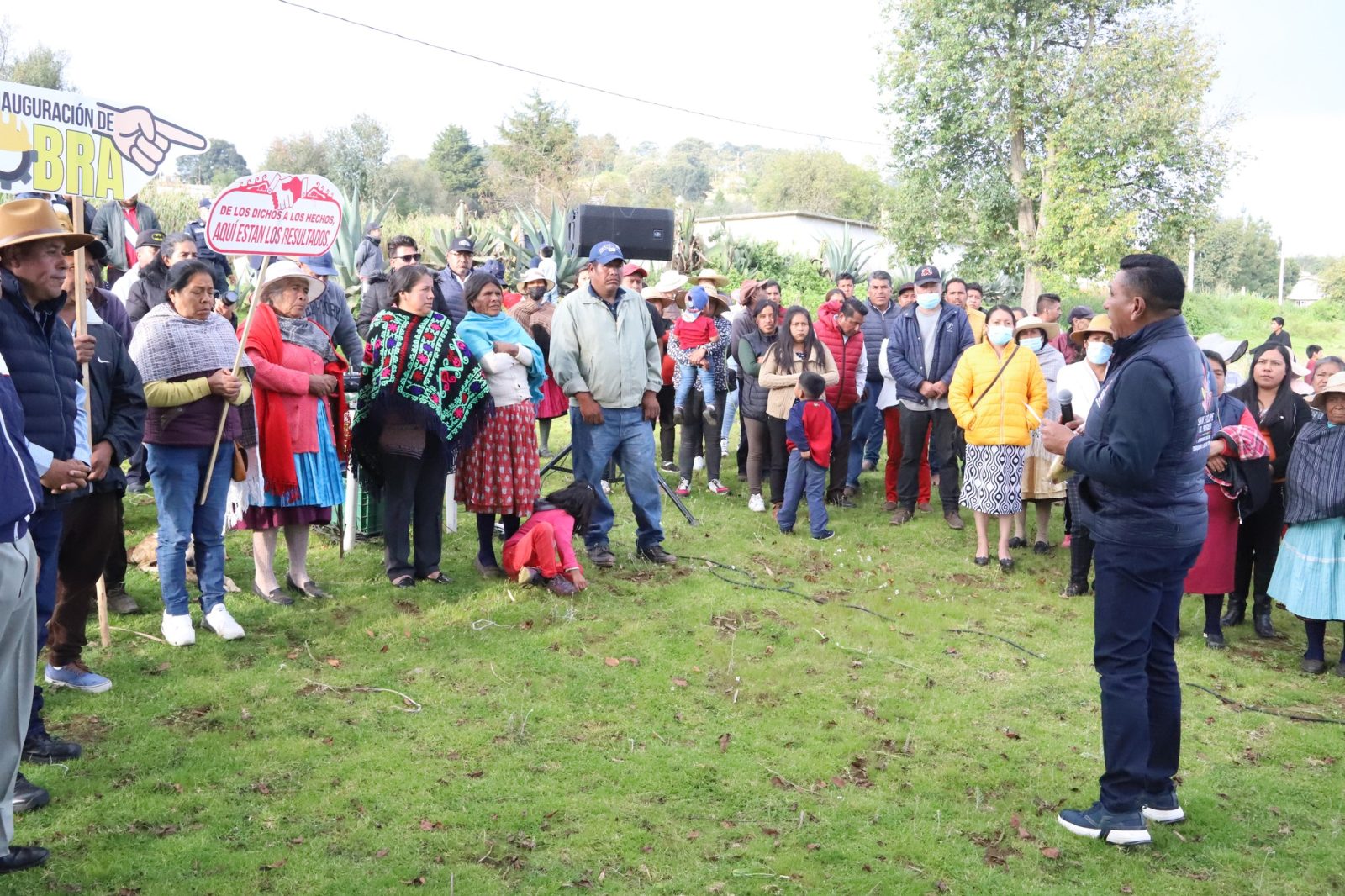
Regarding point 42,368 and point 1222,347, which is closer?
point 42,368

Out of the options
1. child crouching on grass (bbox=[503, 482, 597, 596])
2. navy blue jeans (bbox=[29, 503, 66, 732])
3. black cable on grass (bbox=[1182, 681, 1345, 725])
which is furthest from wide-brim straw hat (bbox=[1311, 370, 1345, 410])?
navy blue jeans (bbox=[29, 503, 66, 732])

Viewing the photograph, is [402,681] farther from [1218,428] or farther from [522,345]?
[1218,428]

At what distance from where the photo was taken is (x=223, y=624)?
20.0 feet

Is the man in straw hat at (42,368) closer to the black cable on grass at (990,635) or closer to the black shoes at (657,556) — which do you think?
the black shoes at (657,556)

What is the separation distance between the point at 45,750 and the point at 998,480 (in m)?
6.75

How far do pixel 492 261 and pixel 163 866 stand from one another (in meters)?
8.20

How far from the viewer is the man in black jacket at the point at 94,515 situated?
5.30m

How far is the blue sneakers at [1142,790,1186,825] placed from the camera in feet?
15.0

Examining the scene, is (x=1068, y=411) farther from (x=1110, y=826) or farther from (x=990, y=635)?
(x=1110, y=826)

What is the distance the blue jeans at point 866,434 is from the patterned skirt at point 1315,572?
4.77 metres

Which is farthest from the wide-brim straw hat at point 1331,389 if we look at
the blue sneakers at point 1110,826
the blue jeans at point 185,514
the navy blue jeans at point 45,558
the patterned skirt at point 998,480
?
the navy blue jeans at point 45,558

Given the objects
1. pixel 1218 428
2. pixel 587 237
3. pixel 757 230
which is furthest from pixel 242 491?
pixel 757 230

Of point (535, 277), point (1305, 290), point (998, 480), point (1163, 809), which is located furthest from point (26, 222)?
point (1305, 290)

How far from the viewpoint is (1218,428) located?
23.3 feet
